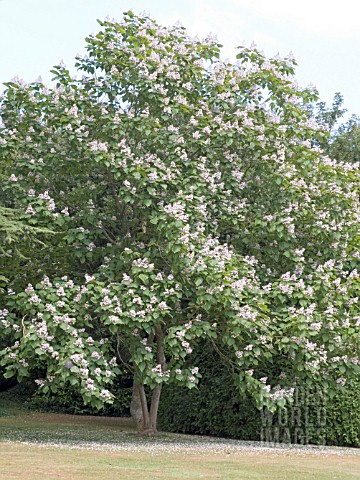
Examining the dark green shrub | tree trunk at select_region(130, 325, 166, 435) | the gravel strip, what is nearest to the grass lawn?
the gravel strip

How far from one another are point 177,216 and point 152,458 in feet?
11.2

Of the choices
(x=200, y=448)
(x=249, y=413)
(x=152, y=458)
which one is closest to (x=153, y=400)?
(x=249, y=413)

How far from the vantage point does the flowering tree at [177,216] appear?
1136 cm

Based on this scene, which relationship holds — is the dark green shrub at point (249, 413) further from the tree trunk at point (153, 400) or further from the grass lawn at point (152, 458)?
the tree trunk at point (153, 400)

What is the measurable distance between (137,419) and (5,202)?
5431 mm

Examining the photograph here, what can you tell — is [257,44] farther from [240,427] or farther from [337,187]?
[240,427]

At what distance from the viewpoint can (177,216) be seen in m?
11.3

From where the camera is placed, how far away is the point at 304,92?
13789 millimetres

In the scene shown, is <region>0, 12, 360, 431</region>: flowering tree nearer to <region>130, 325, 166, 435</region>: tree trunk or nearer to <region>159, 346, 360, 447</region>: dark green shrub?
<region>130, 325, 166, 435</region>: tree trunk

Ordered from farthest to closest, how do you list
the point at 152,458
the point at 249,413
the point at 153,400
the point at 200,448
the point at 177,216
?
the point at 249,413, the point at 153,400, the point at 200,448, the point at 177,216, the point at 152,458

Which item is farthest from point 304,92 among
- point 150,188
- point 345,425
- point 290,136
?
point 345,425

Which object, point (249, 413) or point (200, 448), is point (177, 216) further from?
point (249, 413)

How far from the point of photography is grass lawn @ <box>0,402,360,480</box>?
839cm

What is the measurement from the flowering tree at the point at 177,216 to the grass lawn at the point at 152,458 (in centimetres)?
85
